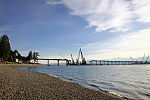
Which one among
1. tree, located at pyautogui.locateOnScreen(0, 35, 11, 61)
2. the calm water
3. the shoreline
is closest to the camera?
the shoreline

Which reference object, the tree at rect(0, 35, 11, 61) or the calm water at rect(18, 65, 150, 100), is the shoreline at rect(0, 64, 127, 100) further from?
the tree at rect(0, 35, 11, 61)

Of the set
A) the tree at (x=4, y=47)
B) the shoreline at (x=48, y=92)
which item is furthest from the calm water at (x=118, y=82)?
the tree at (x=4, y=47)

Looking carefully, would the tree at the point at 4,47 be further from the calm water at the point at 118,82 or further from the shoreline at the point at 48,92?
the shoreline at the point at 48,92

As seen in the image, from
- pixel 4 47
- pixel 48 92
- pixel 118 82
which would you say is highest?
pixel 4 47

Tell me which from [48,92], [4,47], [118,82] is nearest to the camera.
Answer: [48,92]

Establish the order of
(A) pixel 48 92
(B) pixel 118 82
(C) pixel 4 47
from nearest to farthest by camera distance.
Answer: (A) pixel 48 92 < (B) pixel 118 82 < (C) pixel 4 47

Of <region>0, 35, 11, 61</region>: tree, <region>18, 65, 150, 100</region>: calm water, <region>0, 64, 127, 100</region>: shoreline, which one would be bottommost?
<region>18, 65, 150, 100</region>: calm water

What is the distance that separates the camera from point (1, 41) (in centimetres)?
A: 9888

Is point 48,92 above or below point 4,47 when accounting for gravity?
below

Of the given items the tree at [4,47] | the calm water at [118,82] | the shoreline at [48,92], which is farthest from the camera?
the tree at [4,47]

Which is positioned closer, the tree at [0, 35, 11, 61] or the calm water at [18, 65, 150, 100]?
the calm water at [18, 65, 150, 100]

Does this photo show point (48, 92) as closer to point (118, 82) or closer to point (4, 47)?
point (118, 82)

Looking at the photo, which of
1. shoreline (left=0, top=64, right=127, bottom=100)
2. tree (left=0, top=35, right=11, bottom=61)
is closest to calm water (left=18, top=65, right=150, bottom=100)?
shoreline (left=0, top=64, right=127, bottom=100)

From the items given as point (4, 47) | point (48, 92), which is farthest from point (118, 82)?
point (4, 47)
